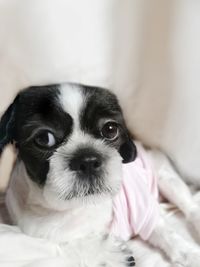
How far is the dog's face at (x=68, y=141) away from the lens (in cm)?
135

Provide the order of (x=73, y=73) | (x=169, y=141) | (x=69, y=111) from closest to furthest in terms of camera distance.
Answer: (x=69, y=111)
(x=73, y=73)
(x=169, y=141)

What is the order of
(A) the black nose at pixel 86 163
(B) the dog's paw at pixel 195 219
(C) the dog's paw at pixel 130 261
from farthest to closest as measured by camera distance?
(B) the dog's paw at pixel 195 219, (C) the dog's paw at pixel 130 261, (A) the black nose at pixel 86 163

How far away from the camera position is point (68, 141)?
4.51 ft

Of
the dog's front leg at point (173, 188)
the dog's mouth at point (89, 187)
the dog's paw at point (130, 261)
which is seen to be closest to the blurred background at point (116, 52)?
the dog's front leg at point (173, 188)

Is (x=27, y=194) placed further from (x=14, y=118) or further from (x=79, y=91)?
(x=79, y=91)

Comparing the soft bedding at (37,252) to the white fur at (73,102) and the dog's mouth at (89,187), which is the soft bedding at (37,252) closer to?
the dog's mouth at (89,187)

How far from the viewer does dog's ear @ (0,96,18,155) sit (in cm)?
144

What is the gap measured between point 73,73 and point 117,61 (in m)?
0.12

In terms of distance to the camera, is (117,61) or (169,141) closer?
(117,61)

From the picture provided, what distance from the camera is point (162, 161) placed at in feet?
5.57

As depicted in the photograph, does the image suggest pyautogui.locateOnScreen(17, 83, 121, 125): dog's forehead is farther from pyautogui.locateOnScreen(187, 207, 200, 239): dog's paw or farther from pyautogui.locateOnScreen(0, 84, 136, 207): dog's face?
pyautogui.locateOnScreen(187, 207, 200, 239): dog's paw

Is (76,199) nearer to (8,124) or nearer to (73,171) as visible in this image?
(73,171)

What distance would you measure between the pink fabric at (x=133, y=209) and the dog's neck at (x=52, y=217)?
28 millimetres

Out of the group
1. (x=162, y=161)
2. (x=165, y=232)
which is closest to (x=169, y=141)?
(x=162, y=161)
